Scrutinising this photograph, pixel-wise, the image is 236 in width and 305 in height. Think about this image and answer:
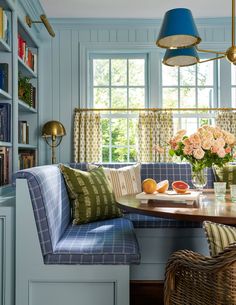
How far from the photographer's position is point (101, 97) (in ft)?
13.6

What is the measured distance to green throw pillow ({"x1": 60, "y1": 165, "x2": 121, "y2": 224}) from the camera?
8.31 feet

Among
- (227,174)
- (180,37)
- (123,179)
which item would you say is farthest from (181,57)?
(227,174)

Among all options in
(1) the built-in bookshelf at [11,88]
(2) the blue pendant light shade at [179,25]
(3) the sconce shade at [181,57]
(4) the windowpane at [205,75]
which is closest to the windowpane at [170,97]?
(4) the windowpane at [205,75]

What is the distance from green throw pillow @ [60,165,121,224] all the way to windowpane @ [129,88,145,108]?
167 centimetres

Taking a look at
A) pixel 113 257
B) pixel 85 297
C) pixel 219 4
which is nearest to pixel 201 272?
pixel 113 257

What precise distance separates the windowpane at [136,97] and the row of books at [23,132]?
1.31m

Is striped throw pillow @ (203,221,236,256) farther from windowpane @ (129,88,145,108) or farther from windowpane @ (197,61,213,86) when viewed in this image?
windowpane @ (197,61,213,86)

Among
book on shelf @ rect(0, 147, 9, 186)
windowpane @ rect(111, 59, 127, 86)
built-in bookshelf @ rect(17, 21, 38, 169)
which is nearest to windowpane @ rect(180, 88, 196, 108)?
windowpane @ rect(111, 59, 127, 86)

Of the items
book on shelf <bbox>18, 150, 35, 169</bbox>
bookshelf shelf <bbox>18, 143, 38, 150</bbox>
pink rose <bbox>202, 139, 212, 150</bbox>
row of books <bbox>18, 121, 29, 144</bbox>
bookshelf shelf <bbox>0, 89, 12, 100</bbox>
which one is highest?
bookshelf shelf <bbox>0, 89, 12, 100</bbox>

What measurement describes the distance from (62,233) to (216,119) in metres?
2.57

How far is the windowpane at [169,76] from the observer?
4148mm

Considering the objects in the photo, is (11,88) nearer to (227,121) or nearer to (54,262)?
(54,262)

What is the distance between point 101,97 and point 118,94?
220 millimetres

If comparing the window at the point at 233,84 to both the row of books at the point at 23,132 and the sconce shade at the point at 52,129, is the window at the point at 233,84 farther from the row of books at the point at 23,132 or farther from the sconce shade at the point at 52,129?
the row of books at the point at 23,132
